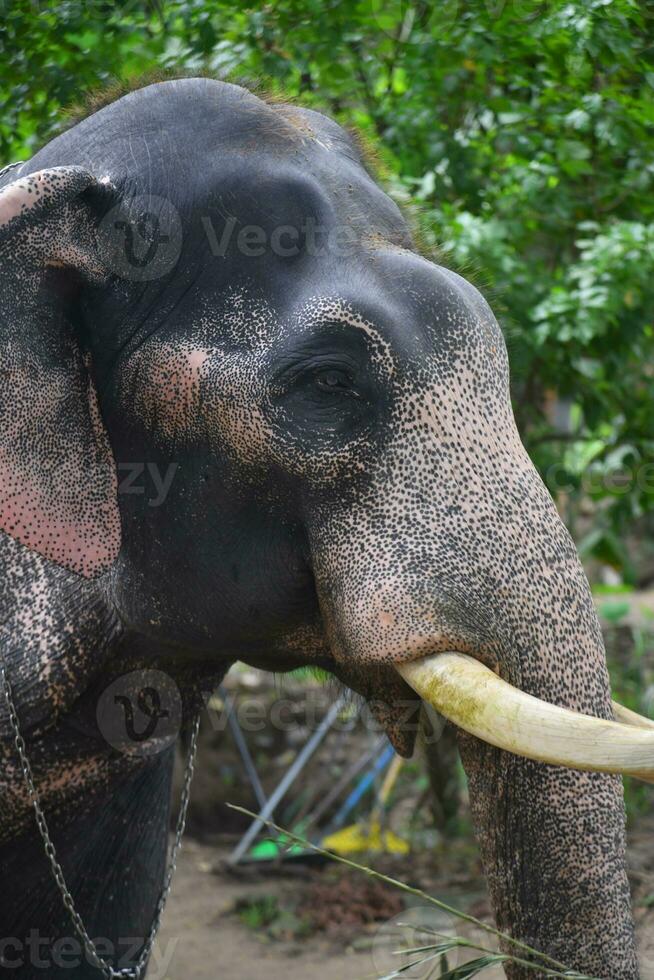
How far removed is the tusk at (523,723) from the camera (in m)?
1.36

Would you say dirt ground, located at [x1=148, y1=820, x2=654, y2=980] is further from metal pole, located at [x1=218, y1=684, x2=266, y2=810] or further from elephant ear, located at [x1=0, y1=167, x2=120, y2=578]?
elephant ear, located at [x1=0, y1=167, x2=120, y2=578]

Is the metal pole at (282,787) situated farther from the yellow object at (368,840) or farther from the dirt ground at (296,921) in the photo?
the yellow object at (368,840)

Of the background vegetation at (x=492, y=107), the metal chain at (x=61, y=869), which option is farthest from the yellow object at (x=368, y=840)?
the metal chain at (x=61, y=869)

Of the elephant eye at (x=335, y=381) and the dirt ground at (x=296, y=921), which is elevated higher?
the elephant eye at (x=335, y=381)

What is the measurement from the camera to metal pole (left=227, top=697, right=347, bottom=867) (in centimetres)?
491

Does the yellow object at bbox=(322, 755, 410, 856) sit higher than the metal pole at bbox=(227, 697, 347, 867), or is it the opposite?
the metal pole at bbox=(227, 697, 347, 867)

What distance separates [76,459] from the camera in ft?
5.97

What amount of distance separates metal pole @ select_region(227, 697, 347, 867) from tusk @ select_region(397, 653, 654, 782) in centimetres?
322

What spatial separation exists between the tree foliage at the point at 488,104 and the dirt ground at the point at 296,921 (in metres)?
1.39

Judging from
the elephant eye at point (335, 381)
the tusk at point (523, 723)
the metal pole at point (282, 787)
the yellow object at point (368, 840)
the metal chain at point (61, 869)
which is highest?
the elephant eye at point (335, 381)

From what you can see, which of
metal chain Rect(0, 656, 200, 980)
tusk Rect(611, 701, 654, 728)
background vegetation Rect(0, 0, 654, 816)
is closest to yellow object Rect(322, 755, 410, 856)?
background vegetation Rect(0, 0, 654, 816)

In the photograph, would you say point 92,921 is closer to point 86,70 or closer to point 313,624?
point 313,624

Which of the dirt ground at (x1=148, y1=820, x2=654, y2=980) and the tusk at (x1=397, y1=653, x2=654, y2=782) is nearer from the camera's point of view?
the tusk at (x1=397, y1=653, x2=654, y2=782)

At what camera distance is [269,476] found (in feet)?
5.76
